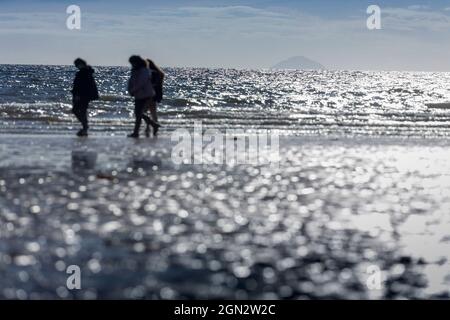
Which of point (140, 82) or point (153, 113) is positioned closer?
point (140, 82)

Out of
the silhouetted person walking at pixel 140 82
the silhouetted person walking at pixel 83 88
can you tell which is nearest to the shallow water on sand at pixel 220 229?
the silhouetted person walking at pixel 140 82

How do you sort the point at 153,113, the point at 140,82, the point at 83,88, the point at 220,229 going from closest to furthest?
the point at 220,229 → the point at 140,82 → the point at 83,88 → the point at 153,113

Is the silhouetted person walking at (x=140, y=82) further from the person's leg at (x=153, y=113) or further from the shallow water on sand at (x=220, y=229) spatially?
the shallow water on sand at (x=220, y=229)

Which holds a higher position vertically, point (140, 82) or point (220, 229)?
point (140, 82)

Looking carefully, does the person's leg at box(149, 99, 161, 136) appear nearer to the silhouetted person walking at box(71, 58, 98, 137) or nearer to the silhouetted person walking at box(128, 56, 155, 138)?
the silhouetted person walking at box(128, 56, 155, 138)

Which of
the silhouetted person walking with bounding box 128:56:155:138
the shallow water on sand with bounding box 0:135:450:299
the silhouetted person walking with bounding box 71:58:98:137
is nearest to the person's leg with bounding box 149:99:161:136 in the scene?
the silhouetted person walking with bounding box 128:56:155:138

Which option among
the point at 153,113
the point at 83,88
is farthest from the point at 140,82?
the point at 83,88

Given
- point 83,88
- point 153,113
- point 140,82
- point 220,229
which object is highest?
point 140,82

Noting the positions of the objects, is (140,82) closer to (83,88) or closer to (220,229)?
(83,88)

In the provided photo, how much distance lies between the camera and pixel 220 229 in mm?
8430

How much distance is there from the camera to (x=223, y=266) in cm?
691

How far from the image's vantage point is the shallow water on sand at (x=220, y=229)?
640 cm

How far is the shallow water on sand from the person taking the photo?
21.0 feet
